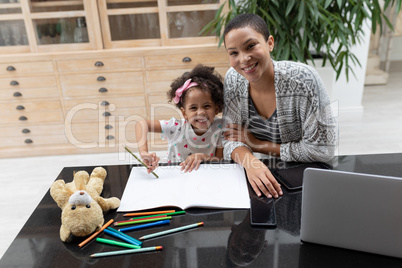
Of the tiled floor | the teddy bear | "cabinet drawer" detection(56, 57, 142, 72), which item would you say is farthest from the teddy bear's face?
"cabinet drawer" detection(56, 57, 142, 72)

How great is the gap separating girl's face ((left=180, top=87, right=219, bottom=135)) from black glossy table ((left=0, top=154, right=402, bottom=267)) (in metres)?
0.54

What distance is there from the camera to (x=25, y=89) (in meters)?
2.68

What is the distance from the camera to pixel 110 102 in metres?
2.73

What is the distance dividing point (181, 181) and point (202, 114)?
39 cm

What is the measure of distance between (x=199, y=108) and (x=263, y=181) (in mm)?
484

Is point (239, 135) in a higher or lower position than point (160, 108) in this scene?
higher

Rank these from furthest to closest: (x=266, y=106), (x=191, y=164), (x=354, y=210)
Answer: (x=266, y=106)
(x=191, y=164)
(x=354, y=210)

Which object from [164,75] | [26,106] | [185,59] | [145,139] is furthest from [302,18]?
[26,106]

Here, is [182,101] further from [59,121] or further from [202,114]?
[59,121]

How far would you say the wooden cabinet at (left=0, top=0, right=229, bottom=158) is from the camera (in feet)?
8.54

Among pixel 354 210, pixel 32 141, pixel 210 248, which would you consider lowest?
pixel 32 141

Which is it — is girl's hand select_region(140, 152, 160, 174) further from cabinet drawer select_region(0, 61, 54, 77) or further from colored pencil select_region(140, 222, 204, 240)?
cabinet drawer select_region(0, 61, 54, 77)

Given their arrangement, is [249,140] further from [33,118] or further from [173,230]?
[33,118]

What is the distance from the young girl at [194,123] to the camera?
4.32 feet
